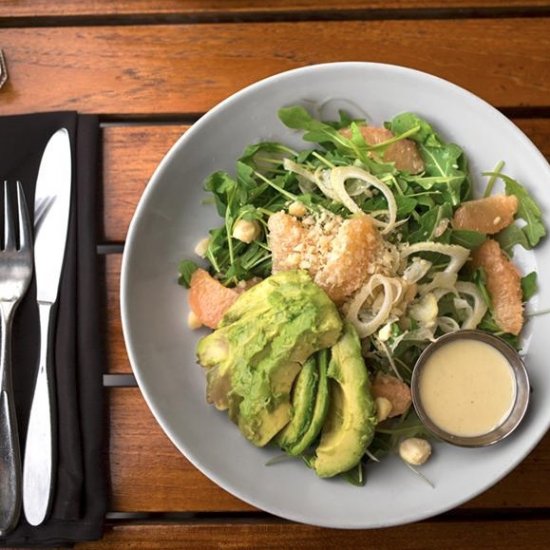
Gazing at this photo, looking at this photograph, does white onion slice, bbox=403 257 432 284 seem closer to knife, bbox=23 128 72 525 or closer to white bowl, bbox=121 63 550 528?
white bowl, bbox=121 63 550 528

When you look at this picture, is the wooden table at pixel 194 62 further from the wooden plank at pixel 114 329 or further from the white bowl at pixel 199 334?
the white bowl at pixel 199 334

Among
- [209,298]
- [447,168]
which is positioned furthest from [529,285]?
[209,298]

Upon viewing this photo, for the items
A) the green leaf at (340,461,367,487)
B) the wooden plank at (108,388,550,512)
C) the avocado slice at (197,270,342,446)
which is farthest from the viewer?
the wooden plank at (108,388,550,512)

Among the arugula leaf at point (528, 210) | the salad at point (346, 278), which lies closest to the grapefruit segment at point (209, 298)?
the salad at point (346, 278)

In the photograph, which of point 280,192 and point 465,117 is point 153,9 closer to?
point 280,192

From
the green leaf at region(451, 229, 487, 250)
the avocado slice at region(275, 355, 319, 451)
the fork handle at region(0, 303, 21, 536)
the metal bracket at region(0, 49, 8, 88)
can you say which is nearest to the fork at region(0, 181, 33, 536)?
the fork handle at region(0, 303, 21, 536)

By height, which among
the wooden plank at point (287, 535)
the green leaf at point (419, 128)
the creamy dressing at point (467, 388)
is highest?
the green leaf at point (419, 128)
